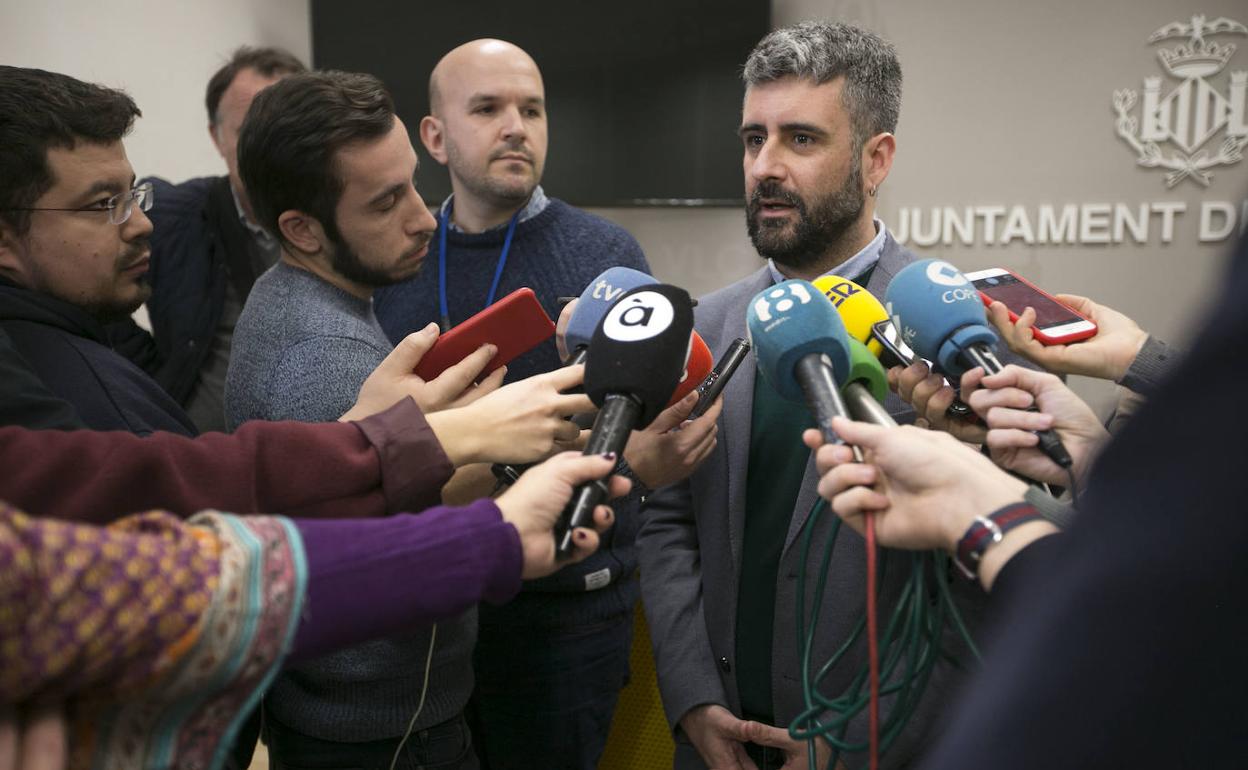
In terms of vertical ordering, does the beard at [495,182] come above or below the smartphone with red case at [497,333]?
above

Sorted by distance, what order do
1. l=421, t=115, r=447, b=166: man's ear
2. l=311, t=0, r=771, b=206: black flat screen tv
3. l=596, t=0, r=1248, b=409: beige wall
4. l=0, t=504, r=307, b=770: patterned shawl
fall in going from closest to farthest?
l=0, t=504, r=307, b=770: patterned shawl → l=421, t=115, r=447, b=166: man's ear → l=596, t=0, r=1248, b=409: beige wall → l=311, t=0, r=771, b=206: black flat screen tv

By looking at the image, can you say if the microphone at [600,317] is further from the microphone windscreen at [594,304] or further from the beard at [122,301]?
the beard at [122,301]

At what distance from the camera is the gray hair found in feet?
4.99

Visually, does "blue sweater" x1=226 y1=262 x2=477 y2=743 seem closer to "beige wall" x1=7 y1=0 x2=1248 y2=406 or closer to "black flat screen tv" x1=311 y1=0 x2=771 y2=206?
"black flat screen tv" x1=311 y1=0 x2=771 y2=206

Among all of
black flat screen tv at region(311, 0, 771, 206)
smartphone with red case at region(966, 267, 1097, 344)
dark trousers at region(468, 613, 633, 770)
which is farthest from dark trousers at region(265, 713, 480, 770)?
black flat screen tv at region(311, 0, 771, 206)

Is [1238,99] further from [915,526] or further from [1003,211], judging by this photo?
[915,526]

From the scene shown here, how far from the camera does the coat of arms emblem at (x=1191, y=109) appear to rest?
326 centimetres

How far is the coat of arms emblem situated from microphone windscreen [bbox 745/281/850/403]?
10.2 ft

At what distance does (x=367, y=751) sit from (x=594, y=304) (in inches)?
31.4

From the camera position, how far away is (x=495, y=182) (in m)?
2.22

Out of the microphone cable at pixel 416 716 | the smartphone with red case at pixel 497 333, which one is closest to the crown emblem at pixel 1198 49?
the smartphone with red case at pixel 497 333

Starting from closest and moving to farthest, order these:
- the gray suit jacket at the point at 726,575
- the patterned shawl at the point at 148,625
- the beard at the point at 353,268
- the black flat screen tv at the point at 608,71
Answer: the patterned shawl at the point at 148,625, the gray suit jacket at the point at 726,575, the beard at the point at 353,268, the black flat screen tv at the point at 608,71

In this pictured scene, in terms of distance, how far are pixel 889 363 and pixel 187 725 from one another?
0.91 metres

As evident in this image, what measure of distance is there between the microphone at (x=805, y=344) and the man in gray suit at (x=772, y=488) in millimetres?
397
